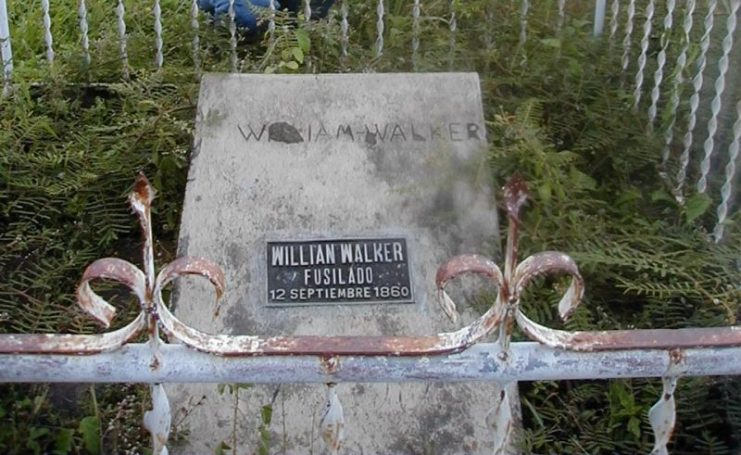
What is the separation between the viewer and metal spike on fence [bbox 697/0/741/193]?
3.89m

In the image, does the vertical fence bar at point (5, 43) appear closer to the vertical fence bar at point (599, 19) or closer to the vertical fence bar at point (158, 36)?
the vertical fence bar at point (158, 36)

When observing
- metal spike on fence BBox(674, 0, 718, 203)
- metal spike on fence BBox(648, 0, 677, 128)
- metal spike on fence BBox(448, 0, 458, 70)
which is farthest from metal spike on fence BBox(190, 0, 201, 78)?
metal spike on fence BBox(674, 0, 718, 203)

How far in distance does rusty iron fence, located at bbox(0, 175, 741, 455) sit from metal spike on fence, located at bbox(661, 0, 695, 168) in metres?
2.26

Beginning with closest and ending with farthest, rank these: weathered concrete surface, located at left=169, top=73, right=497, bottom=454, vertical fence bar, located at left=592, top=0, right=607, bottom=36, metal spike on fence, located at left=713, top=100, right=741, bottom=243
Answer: weathered concrete surface, located at left=169, top=73, right=497, bottom=454, metal spike on fence, located at left=713, top=100, right=741, bottom=243, vertical fence bar, located at left=592, top=0, right=607, bottom=36

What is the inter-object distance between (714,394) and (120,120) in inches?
85.0

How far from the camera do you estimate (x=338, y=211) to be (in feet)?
10.9

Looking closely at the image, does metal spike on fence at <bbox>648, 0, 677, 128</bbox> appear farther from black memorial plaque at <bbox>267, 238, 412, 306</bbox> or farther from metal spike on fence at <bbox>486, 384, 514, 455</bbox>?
metal spike on fence at <bbox>486, 384, 514, 455</bbox>

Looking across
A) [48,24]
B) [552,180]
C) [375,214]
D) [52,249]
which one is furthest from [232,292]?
[48,24]

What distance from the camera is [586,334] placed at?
1.86 m

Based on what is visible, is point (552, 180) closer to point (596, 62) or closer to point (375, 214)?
point (375, 214)

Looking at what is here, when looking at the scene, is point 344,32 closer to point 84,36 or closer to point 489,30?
point 489,30

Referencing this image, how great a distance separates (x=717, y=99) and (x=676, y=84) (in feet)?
0.56

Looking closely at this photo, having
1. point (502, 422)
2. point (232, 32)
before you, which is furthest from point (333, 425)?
point (232, 32)

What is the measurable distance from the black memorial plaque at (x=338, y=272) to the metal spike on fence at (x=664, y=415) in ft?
4.07
